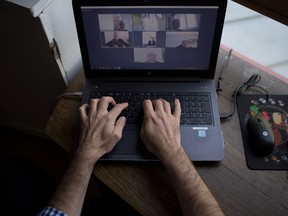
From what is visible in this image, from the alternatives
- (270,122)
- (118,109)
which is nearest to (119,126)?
(118,109)

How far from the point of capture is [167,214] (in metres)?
0.70

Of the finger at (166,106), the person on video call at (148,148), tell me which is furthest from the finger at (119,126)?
the finger at (166,106)

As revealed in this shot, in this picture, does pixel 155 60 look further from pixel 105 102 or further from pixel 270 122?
pixel 270 122

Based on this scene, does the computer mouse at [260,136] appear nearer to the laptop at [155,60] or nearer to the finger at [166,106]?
the laptop at [155,60]

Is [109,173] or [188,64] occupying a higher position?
[188,64]

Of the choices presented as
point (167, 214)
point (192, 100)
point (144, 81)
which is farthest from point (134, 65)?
point (167, 214)

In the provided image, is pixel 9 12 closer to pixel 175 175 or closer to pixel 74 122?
pixel 74 122

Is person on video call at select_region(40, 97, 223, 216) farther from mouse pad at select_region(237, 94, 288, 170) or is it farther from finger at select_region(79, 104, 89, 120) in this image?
mouse pad at select_region(237, 94, 288, 170)

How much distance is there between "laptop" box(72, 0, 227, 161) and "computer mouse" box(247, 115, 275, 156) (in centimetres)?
8

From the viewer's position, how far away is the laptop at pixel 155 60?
76 centimetres

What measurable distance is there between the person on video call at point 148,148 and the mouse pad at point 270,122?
0.18m

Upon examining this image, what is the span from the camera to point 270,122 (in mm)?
840

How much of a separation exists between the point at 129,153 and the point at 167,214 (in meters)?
0.18

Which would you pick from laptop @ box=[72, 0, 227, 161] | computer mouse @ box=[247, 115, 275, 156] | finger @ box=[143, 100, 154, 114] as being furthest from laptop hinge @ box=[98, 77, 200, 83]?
computer mouse @ box=[247, 115, 275, 156]
